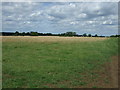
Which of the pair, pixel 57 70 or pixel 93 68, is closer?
pixel 57 70

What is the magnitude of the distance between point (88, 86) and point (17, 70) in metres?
4.66

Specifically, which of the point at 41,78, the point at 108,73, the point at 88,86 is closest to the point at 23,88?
the point at 41,78

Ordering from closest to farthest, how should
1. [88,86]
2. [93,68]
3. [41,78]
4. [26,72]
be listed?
[88,86]
[41,78]
[26,72]
[93,68]

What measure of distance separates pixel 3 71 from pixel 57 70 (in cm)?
288

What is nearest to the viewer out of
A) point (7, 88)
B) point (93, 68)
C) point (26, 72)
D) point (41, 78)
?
point (7, 88)

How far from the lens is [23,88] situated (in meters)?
9.24

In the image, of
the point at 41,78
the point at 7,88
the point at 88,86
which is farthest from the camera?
the point at 41,78

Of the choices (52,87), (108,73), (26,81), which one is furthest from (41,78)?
(108,73)

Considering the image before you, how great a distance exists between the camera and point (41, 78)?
11109 millimetres

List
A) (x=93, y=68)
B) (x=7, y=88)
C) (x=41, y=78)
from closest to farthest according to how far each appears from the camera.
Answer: (x=7, y=88)
(x=41, y=78)
(x=93, y=68)

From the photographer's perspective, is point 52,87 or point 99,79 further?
point 99,79

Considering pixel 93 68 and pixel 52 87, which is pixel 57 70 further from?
pixel 52 87

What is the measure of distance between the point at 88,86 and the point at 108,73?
3.30 metres

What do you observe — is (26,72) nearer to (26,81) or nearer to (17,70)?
(17,70)
